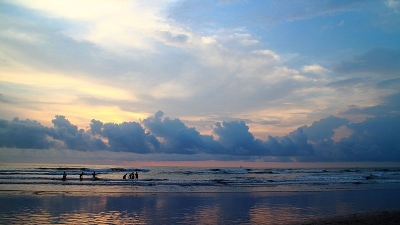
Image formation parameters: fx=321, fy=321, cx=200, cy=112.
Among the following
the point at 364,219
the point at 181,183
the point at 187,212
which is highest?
the point at 364,219

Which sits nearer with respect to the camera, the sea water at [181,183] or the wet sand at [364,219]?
the wet sand at [364,219]

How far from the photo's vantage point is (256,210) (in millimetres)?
18953

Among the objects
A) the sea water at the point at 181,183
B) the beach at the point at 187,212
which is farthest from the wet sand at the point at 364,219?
the sea water at the point at 181,183

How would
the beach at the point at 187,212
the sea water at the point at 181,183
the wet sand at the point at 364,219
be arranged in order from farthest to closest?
1. the sea water at the point at 181,183
2. the beach at the point at 187,212
3. the wet sand at the point at 364,219

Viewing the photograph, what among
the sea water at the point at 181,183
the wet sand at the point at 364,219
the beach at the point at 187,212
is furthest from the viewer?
the sea water at the point at 181,183

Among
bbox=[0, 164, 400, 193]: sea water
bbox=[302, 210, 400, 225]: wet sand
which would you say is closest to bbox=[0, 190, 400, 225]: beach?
bbox=[302, 210, 400, 225]: wet sand

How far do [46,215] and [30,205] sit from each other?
4030 millimetres

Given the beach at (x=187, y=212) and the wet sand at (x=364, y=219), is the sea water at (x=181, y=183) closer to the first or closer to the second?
the beach at (x=187, y=212)

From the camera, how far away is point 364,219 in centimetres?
1620

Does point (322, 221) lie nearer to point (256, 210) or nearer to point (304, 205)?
point (256, 210)

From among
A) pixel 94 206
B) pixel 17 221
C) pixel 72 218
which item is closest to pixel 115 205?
pixel 94 206

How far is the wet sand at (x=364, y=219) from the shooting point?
1511cm

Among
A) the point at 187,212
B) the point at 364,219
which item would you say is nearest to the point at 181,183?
the point at 187,212

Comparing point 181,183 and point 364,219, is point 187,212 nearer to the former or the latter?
point 364,219
